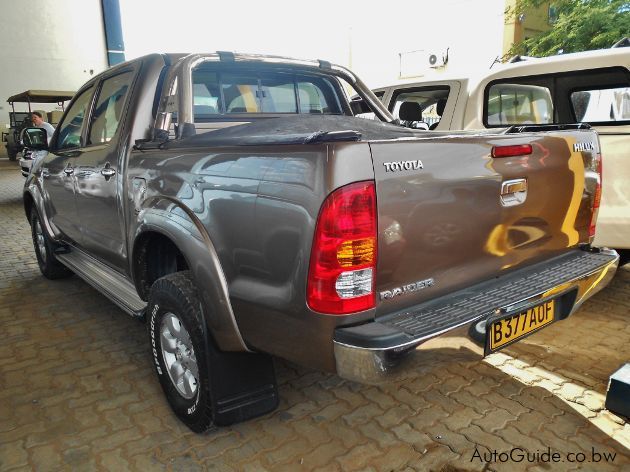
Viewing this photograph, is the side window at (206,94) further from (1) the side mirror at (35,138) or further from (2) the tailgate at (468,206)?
(1) the side mirror at (35,138)

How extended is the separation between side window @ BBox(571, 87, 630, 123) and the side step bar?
145 inches

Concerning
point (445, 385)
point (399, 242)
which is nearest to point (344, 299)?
point (399, 242)

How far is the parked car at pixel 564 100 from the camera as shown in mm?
3721

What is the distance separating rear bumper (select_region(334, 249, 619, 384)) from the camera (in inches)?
64.5

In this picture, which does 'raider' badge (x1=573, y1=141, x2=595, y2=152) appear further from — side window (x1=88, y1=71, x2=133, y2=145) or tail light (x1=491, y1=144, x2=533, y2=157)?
side window (x1=88, y1=71, x2=133, y2=145)

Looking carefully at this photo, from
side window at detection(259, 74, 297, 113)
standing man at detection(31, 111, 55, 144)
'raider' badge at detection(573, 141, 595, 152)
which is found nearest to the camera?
'raider' badge at detection(573, 141, 595, 152)

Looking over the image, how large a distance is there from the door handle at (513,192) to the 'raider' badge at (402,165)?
51 centimetres

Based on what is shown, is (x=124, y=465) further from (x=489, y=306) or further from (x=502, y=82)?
(x=502, y=82)

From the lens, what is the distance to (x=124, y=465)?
220cm

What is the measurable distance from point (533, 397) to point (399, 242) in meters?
1.51

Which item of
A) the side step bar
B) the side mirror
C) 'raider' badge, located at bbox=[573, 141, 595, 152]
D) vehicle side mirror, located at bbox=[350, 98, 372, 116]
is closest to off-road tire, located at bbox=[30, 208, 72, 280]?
the side step bar

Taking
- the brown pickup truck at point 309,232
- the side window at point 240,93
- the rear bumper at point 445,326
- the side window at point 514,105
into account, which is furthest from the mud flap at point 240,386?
the side window at point 514,105

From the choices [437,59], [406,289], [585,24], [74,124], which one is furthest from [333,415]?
[437,59]

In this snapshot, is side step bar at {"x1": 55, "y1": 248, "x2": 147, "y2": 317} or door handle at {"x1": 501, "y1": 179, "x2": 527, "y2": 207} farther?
side step bar at {"x1": 55, "y1": 248, "x2": 147, "y2": 317}
